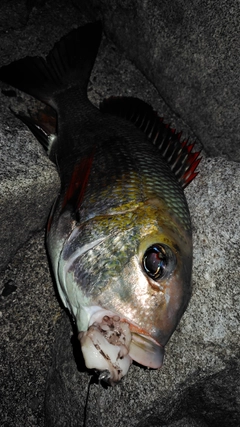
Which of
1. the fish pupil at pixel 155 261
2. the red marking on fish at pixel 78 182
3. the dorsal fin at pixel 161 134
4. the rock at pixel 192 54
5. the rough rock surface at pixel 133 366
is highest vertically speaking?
the rock at pixel 192 54

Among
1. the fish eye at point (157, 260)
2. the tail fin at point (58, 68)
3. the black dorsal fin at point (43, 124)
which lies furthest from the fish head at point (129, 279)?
the tail fin at point (58, 68)

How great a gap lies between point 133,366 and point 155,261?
2.27 feet

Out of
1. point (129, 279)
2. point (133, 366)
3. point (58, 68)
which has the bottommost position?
point (133, 366)

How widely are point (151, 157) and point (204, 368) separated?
1146 millimetres

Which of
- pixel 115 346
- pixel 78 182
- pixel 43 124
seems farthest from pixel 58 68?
pixel 115 346

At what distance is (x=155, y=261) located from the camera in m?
1.73

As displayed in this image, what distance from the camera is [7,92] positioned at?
2656 mm

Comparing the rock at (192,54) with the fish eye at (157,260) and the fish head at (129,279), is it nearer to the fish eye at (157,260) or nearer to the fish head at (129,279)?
the fish head at (129,279)

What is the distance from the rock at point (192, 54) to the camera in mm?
2230

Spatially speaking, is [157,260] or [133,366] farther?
[133,366]

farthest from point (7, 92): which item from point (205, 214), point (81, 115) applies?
point (205, 214)

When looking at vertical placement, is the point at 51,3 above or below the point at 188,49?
below

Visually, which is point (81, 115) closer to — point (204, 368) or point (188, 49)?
point (188, 49)

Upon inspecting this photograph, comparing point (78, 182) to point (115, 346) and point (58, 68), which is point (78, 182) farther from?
point (58, 68)
